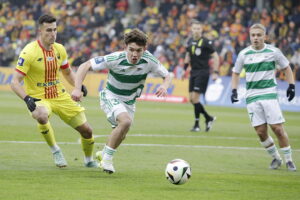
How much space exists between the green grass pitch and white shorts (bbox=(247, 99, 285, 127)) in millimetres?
753

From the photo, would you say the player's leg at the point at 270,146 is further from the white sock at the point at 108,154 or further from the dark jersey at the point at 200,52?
the dark jersey at the point at 200,52

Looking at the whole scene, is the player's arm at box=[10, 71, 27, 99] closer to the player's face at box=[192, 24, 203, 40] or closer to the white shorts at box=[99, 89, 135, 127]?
the white shorts at box=[99, 89, 135, 127]

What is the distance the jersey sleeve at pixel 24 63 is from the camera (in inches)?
410

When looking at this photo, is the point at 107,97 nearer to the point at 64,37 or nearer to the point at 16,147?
the point at 16,147

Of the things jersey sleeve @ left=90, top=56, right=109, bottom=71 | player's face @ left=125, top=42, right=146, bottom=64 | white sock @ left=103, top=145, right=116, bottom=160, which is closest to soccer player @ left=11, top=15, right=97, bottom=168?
jersey sleeve @ left=90, top=56, right=109, bottom=71

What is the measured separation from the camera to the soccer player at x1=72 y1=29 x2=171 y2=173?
9.98 meters

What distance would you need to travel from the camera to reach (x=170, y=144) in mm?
14711

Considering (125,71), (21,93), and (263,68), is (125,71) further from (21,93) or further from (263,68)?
(263,68)

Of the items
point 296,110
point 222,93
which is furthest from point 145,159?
point 222,93

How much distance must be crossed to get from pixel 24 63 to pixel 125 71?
1.45 metres

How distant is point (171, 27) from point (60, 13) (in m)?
7.85

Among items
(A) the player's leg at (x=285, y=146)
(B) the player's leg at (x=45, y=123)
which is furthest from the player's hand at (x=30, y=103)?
(A) the player's leg at (x=285, y=146)

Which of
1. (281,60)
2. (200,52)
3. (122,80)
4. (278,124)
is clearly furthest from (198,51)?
(122,80)

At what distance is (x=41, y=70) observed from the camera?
10.7m
